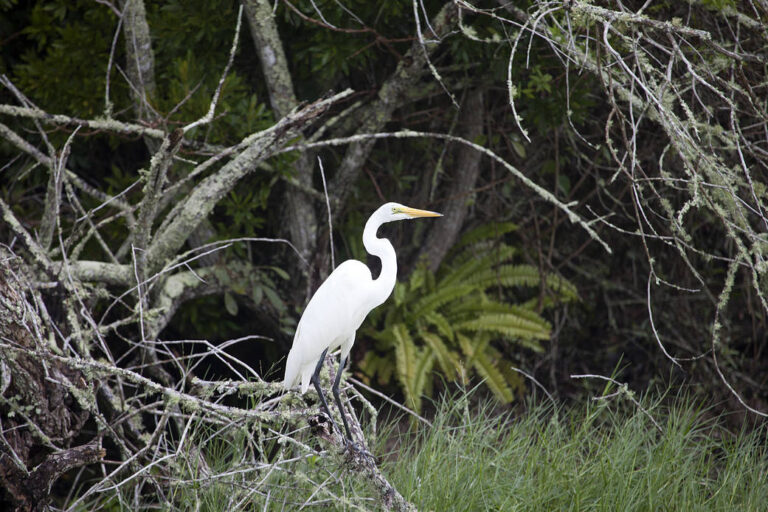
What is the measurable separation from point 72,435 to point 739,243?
2.49 m

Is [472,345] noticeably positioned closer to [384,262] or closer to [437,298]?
[437,298]

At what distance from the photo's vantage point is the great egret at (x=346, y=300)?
7.87ft

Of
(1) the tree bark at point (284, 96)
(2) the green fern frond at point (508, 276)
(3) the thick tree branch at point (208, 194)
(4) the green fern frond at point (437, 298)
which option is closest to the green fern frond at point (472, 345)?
(4) the green fern frond at point (437, 298)

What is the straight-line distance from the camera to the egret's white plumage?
2398 mm

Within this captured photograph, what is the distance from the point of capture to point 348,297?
242 cm

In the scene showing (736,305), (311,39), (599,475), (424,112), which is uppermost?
(311,39)

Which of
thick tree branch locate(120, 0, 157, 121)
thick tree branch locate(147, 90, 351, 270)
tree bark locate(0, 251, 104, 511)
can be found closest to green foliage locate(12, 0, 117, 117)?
thick tree branch locate(120, 0, 157, 121)

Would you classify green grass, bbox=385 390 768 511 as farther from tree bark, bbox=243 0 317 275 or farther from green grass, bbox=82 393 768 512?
tree bark, bbox=243 0 317 275

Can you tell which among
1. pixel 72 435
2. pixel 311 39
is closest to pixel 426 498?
pixel 72 435

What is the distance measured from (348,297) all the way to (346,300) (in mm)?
12

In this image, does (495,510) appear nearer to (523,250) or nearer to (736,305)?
(523,250)

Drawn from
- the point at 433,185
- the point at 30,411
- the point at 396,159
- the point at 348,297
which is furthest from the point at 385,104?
the point at 30,411

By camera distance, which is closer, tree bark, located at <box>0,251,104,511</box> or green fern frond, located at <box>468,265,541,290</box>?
tree bark, located at <box>0,251,104,511</box>

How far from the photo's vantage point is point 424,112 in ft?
13.6
